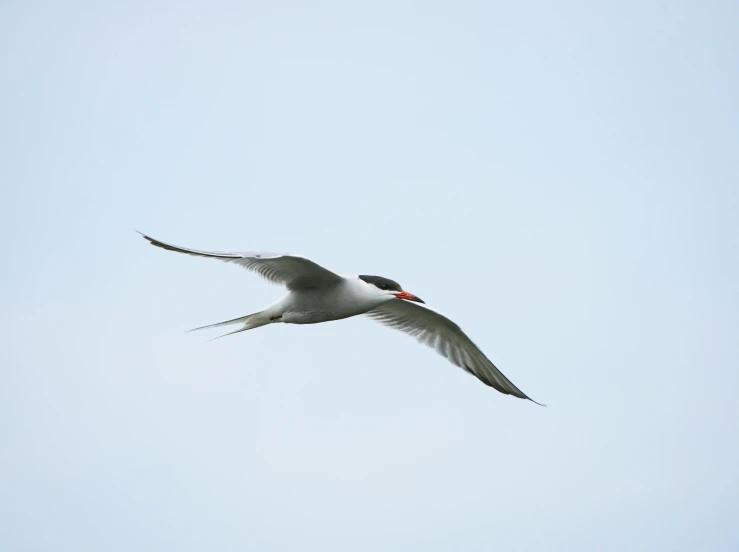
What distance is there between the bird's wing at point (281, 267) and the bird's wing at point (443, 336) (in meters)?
2.03

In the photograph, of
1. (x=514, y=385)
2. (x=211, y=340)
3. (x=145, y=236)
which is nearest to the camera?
(x=145, y=236)

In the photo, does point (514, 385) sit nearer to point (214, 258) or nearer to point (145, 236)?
point (214, 258)

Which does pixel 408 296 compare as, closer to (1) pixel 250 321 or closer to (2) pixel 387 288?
(2) pixel 387 288

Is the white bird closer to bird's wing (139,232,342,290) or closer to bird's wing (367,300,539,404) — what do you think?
bird's wing (139,232,342,290)

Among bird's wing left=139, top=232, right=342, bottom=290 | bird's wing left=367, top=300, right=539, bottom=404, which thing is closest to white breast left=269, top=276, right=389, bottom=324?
bird's wing left=139, top=232, right=342, bottom=290

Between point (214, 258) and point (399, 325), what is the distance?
4.16 metres

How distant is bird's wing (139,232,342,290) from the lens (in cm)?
966

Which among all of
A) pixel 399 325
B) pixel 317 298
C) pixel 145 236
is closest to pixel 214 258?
pixel 145 236

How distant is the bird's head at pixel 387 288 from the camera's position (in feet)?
35.9

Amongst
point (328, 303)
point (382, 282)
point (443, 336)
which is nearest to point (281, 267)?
point (328, 303)

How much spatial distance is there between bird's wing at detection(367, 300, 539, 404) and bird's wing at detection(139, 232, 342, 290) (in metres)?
2.03

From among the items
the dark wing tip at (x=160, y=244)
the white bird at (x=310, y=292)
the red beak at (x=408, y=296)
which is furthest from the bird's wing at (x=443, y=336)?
the dark wing tip at (x=160, y=244)

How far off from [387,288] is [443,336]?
2.42 metres

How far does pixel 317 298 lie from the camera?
11062mm
